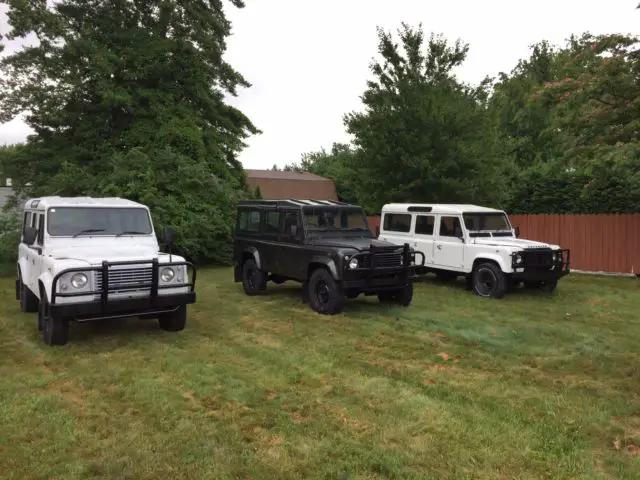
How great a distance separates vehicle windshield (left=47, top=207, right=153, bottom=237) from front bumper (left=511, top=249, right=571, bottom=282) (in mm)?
7403

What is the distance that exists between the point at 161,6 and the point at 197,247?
390 inches

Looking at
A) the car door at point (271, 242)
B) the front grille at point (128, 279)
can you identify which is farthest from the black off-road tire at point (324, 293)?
the front grille at point (128, 279)

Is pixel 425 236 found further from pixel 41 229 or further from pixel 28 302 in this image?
pixel 28 302

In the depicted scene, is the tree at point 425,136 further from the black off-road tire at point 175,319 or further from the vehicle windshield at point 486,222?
the black off-road tire at point 175,319

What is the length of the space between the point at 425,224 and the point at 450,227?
0.78 meters

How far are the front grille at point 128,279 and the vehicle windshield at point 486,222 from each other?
750 cm

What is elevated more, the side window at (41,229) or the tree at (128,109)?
the tree at (128,109)

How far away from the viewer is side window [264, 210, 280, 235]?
10.3m

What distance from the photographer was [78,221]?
301 inches

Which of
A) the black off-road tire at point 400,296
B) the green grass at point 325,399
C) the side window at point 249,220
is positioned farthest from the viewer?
the side window at point 249,220

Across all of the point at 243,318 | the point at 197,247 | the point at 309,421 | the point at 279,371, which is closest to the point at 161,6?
the point at 197,247

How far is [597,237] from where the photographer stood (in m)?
15.6

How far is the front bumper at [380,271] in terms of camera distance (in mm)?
8484

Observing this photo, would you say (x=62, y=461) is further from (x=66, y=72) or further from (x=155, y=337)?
(x=66, y=72)
